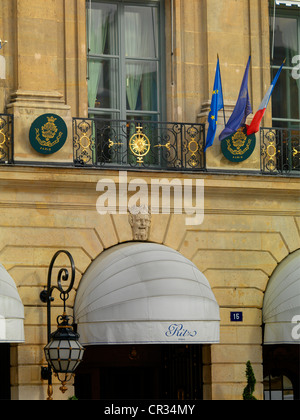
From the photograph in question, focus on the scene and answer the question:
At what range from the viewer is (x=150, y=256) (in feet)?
58.9

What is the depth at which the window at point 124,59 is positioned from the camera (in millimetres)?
19188

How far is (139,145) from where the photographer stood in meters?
19.0

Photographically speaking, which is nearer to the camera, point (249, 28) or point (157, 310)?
point (157, 310)

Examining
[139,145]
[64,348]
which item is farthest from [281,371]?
[64,348]

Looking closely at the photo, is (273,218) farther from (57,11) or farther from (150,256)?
(57,11)

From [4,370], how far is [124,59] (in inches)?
189

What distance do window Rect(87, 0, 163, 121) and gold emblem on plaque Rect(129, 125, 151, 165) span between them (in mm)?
400

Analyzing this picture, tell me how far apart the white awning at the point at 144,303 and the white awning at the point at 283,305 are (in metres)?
1.12

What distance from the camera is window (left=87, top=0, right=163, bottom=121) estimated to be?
19188 millimetres

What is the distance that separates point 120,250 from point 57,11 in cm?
350

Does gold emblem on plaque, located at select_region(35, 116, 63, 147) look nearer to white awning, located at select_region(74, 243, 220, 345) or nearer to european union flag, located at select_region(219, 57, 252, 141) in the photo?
white awning, located at select_region(74, 243, 220, 345)
